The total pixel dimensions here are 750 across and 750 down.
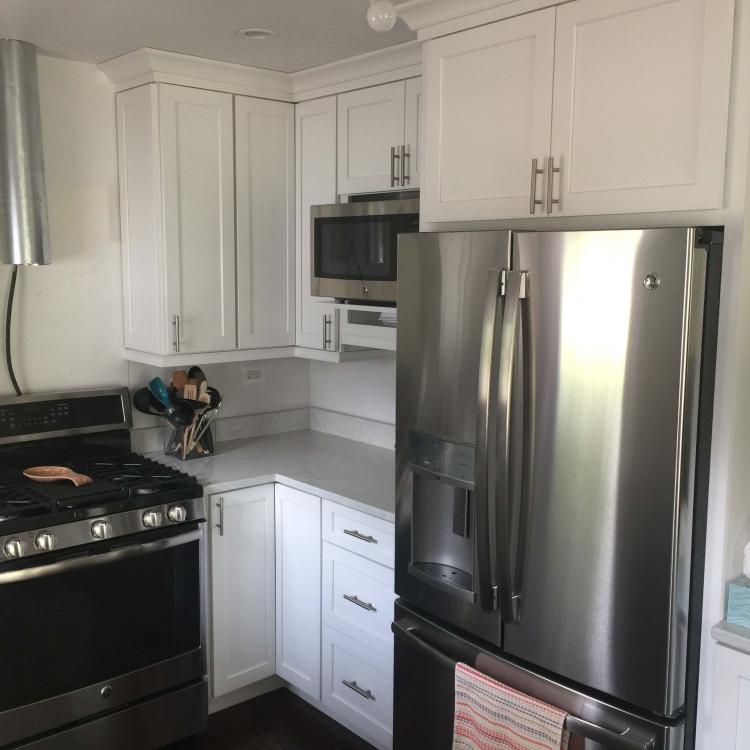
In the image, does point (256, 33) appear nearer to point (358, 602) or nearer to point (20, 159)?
point (20, 159)

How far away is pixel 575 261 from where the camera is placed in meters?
1.70

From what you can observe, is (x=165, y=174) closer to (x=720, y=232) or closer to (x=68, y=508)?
(x=68, y=508)

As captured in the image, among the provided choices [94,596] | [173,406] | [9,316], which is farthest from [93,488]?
[9,316]

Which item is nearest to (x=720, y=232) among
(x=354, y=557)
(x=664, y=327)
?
(x=664, y=327)

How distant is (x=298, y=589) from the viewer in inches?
115

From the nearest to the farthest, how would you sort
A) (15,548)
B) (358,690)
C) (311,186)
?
→ (15,548)
(358,690)
(311,186)

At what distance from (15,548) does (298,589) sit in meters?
1.02

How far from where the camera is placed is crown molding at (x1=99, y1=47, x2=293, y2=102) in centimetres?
277

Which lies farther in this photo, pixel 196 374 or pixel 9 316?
pixel 196 374

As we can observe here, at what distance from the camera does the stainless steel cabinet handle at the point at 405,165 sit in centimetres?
264

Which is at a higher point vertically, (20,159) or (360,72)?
(360,72)

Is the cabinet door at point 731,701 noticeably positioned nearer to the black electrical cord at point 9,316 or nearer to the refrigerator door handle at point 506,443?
the refrigerator door handle at point 506,443

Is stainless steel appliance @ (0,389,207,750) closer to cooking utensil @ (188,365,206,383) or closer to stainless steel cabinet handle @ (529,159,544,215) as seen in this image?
cooking utensil @ (188,365,206,383)

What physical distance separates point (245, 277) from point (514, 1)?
156 centimetres
